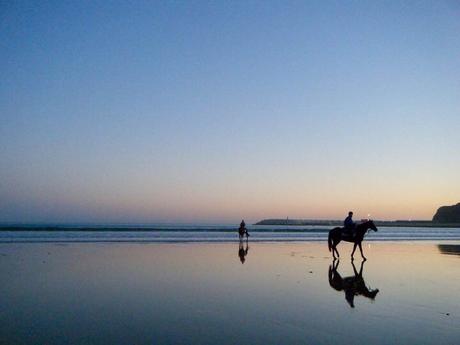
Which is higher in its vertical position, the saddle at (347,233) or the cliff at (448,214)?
the cliff at (448,214)

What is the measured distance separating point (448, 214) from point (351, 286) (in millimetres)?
189638

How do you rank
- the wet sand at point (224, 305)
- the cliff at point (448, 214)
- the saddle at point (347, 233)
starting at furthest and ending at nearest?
1. the cliff at point (448, 214)
2. the saddle at point (347, 233)
3. the wet sand at point (224, 305)

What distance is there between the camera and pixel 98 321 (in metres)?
7.02

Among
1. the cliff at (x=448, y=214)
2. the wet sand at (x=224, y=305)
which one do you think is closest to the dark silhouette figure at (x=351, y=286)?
the wet sand at (x=224, y=305)

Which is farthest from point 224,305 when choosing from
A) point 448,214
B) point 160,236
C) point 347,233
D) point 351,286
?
point 448,214

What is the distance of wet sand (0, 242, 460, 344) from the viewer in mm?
6332

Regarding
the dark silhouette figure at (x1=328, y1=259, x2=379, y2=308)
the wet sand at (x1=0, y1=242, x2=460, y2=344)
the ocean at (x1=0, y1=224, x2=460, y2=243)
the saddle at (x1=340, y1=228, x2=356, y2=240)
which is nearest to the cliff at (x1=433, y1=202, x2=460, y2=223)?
the ocean at (x1=0, y1=224, x2=460, y2=243)

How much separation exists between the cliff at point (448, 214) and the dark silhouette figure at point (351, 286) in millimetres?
181877

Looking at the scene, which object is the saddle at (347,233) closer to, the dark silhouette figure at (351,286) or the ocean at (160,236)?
the dark silhouette figure at (351,286)

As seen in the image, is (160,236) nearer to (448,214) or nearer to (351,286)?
(351,286)

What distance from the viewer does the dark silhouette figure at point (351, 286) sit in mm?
9898

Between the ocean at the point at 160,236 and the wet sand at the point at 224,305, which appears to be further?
the ocean at the point at 160,236

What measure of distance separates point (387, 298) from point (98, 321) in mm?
6509

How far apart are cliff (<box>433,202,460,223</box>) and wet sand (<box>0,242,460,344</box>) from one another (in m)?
180
